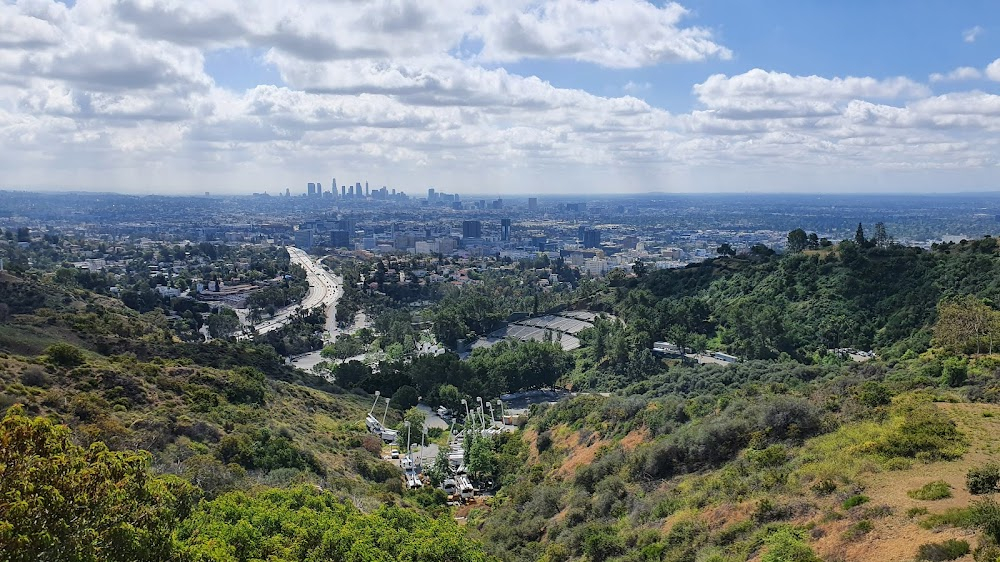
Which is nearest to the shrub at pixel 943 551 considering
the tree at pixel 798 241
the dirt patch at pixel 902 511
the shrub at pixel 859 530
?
the dirt patch at pixel 902 511

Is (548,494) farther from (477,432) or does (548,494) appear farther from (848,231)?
(848,231)

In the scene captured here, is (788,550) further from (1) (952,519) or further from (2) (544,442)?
(2) (544,442)

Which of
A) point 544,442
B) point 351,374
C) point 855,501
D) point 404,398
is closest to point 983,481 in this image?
point 855,501

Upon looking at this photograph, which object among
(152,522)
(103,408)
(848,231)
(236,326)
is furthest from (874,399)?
(848,231)

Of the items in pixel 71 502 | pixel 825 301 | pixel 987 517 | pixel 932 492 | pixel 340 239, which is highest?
pixel 71 502

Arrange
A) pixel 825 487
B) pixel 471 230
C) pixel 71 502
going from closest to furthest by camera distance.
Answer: pixel 71 502
pixel 825 487
pixel 471 230

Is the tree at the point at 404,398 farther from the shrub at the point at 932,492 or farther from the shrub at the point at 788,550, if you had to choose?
the shrub at the point at 932,492
